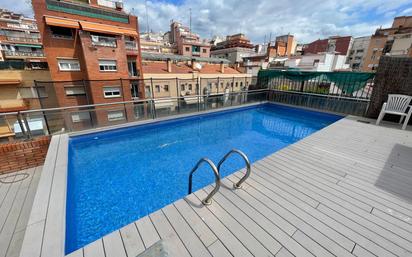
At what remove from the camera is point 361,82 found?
6590mm

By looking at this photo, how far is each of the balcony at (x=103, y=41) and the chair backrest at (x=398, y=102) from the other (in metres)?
16.3

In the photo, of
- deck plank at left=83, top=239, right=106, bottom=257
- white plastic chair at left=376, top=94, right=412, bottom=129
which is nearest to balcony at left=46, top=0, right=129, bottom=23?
deck plank at left=83, top=239, right=106, bottom=257

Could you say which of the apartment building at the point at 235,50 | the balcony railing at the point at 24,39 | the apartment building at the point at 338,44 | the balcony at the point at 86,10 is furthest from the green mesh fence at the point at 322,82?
the apartment building at the point at 338,44

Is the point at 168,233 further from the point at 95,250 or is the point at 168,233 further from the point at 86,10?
the point at 86,10

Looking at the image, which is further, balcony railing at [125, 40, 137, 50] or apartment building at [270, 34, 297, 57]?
apartment building at [270, 34, 297, 57]

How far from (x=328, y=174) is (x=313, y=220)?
1152 millimetres

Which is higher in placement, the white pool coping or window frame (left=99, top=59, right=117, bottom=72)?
window frame (left=99, top=59, right=117, bottom=72)

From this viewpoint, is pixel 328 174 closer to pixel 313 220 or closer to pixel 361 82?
pixel 313 220

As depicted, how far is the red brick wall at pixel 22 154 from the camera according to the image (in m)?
3.57

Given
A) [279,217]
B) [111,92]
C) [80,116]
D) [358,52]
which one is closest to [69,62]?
[111,92]

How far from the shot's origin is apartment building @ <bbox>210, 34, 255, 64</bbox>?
37.9 metres

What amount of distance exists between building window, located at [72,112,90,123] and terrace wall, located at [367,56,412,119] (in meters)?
9.23

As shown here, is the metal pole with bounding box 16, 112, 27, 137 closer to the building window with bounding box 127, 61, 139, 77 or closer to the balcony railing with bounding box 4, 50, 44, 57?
the building window with bounding box 127, 61, 139, 77

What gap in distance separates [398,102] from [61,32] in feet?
60.5
